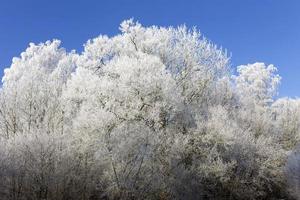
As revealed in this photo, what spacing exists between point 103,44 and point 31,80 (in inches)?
281

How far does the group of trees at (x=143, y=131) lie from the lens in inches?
933

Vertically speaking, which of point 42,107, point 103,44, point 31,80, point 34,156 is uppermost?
point 103,44

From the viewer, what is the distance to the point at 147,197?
82.8 ft

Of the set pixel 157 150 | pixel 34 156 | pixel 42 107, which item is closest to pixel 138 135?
pixel 157 150

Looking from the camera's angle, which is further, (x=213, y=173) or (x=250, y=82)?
(x=250, y=82)

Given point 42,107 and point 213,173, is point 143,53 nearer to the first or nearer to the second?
point 42,107

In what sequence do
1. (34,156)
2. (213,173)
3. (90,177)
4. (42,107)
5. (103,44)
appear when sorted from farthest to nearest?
1. (103,44)
2. (42,107)
3. (213,173)
4. (90,177)
5. (34,156)

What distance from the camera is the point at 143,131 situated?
25719 mm

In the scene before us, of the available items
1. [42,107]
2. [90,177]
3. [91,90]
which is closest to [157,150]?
[90,177]

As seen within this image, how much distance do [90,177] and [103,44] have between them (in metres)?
14.9

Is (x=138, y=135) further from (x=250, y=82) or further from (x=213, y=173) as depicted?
(x=250, y=82)

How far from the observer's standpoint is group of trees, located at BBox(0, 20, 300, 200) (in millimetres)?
23703

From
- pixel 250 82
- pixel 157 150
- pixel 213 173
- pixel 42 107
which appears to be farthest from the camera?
pixel 250 82

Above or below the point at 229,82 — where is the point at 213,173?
below
